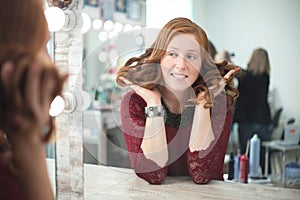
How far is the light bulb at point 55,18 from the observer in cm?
85

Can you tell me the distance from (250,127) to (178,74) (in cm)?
22

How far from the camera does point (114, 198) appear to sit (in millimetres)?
847

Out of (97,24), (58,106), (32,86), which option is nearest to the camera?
(32,86)

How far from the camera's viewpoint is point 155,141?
2.64 ft

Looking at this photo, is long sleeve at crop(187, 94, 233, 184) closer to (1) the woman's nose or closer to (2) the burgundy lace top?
(2) the burgundy lace top

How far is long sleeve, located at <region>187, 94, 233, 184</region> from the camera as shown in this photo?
79 centimetres

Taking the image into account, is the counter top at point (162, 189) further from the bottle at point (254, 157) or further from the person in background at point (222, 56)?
the person in background at point (222, 56)

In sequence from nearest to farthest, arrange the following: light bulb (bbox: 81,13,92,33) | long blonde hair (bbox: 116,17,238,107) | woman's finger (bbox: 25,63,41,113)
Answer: woman's finger (bbox: 25,63,41,113)
long blonde hair (bbox: 116,17,238,107)
light bulb (bbox: 81,13,92,33)

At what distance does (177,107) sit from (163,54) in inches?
4.4

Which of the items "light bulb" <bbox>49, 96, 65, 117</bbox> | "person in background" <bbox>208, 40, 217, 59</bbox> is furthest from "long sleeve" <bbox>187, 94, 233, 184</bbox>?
"light bulb" <bbox>49, 96, 65, 117</bbox>

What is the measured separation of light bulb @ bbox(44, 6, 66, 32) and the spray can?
49 centimetres

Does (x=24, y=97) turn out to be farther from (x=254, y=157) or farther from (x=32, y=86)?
(x=254, y=157)

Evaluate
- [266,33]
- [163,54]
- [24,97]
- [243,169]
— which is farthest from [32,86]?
[266,33]

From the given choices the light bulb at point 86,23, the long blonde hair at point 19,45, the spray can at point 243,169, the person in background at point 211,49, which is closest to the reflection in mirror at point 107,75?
the light bulb at point 86,23
